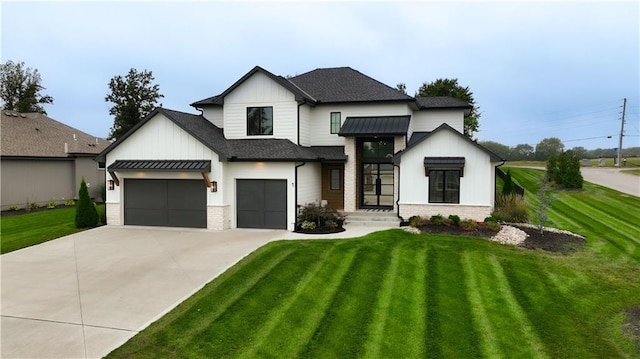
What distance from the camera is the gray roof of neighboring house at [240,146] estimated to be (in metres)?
17.5

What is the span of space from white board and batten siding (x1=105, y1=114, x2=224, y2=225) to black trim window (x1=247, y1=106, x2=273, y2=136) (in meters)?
2.89

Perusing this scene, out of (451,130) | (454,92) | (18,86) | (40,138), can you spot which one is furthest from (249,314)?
(18,86)

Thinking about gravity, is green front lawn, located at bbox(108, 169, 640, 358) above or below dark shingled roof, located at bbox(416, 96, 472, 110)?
below

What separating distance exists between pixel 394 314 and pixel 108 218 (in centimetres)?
1558

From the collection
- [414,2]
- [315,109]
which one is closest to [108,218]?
[315,109]

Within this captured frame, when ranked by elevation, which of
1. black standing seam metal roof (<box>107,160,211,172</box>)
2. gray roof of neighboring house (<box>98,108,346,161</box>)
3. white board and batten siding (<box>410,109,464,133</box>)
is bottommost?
black standing seam metal roof (<box>107,160,211,172</box>)

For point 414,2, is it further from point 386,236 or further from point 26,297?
point 26,297

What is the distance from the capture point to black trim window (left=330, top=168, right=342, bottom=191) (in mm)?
20927

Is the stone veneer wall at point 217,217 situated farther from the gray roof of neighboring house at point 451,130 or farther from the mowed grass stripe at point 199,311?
the gray roof of neighboring house at point 451,130

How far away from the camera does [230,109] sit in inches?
786

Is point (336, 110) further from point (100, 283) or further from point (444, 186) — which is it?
point (100, 283)

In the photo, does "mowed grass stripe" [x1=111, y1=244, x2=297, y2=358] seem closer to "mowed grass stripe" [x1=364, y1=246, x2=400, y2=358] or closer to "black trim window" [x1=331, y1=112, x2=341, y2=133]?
"mowed grass stripe" [x1=364, y1=246, x2=400, y2=358]

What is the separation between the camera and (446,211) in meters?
17.6

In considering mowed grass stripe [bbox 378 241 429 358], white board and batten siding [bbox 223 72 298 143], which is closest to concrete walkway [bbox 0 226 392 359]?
mowed grass stripe [bbox 378 241 429 358]
